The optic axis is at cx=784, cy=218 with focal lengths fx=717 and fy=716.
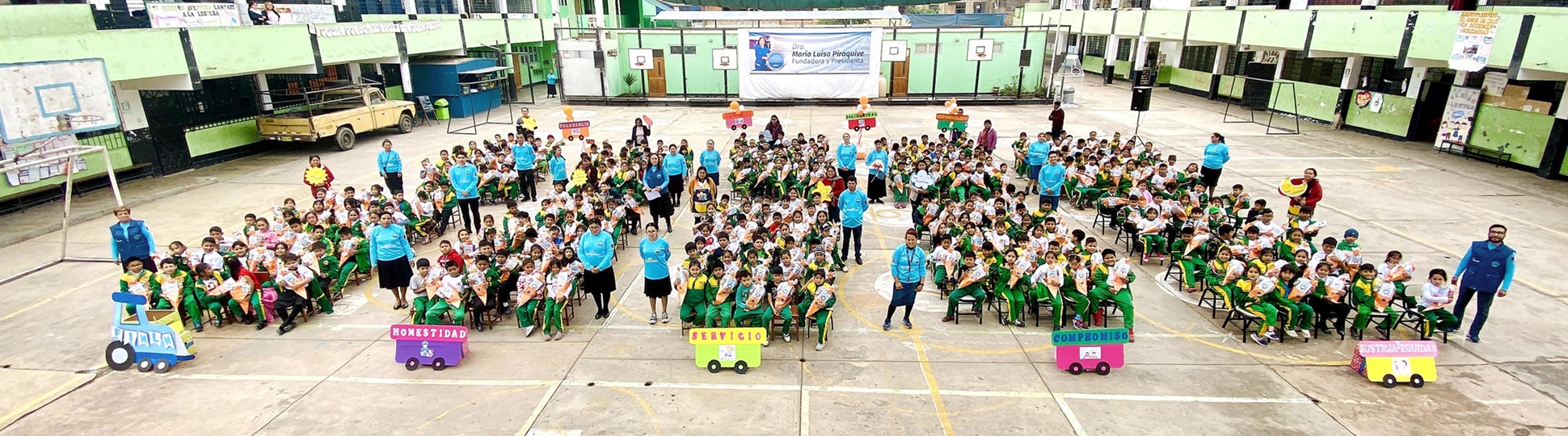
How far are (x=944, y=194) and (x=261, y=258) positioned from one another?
36.2 feet

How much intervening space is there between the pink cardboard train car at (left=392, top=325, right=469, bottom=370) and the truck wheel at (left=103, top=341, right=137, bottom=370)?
3013 millimetres

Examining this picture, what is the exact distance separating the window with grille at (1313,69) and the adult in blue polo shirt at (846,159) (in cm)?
2130

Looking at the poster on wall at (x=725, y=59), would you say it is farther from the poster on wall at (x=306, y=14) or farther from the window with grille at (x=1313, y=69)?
the window with grille at (x=1313, y=69)

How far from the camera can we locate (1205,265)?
9.81 meters

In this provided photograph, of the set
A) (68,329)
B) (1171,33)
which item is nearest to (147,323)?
(68,329)

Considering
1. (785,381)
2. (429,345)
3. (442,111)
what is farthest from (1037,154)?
(442,111)

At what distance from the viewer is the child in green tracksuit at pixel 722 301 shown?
852 cm

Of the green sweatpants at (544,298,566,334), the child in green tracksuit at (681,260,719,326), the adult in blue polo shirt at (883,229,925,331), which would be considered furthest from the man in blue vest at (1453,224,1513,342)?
the green sweatpants at (544,298,566,334)

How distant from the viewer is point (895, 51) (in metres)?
30.5

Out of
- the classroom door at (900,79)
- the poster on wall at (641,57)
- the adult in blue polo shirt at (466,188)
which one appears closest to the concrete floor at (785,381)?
the adult in blue polo shirt at (466,188)

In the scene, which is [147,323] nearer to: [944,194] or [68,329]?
[68,329]

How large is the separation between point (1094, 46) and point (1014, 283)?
45.3m

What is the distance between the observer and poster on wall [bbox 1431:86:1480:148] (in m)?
20.1

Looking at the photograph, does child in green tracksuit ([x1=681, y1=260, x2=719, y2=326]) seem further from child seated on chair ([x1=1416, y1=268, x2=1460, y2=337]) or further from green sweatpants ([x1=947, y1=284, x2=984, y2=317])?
child seated on chair ([x1=1416, y1=268, x2=1460, y2=337])
